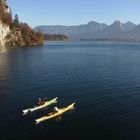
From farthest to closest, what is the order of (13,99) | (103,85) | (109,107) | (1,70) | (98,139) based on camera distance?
(1,70) < (103,85) < (13,99) < (109,107) < (98,139)

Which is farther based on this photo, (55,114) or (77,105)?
(77,105)

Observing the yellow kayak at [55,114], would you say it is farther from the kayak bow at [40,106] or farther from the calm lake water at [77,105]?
the kayak bow at [40,106]

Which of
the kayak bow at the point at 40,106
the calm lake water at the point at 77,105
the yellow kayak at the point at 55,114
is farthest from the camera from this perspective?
the kayak bow at the point at 40,106

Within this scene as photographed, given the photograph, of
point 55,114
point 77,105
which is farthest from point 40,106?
point 77,105

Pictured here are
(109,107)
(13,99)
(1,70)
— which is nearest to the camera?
(109,107)

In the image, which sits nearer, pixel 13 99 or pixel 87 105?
pixel 87 105

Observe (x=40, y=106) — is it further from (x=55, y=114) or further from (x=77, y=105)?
(x=77, y=105)

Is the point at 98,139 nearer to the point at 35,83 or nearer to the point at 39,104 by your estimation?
the point at 39,104

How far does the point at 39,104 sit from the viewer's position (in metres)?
59.1

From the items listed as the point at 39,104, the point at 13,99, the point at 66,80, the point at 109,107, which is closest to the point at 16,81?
the point at 66,80

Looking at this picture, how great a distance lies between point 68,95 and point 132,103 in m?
15.4

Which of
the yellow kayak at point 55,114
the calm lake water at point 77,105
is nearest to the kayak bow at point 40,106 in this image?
the calm lake water at point 77,105

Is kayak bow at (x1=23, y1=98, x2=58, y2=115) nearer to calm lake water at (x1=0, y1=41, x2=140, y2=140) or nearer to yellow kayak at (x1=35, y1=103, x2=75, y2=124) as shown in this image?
calm lake water at (x1=0, y1=41, x2=140, y2=140)

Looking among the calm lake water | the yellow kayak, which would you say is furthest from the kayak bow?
the yellow kayak
